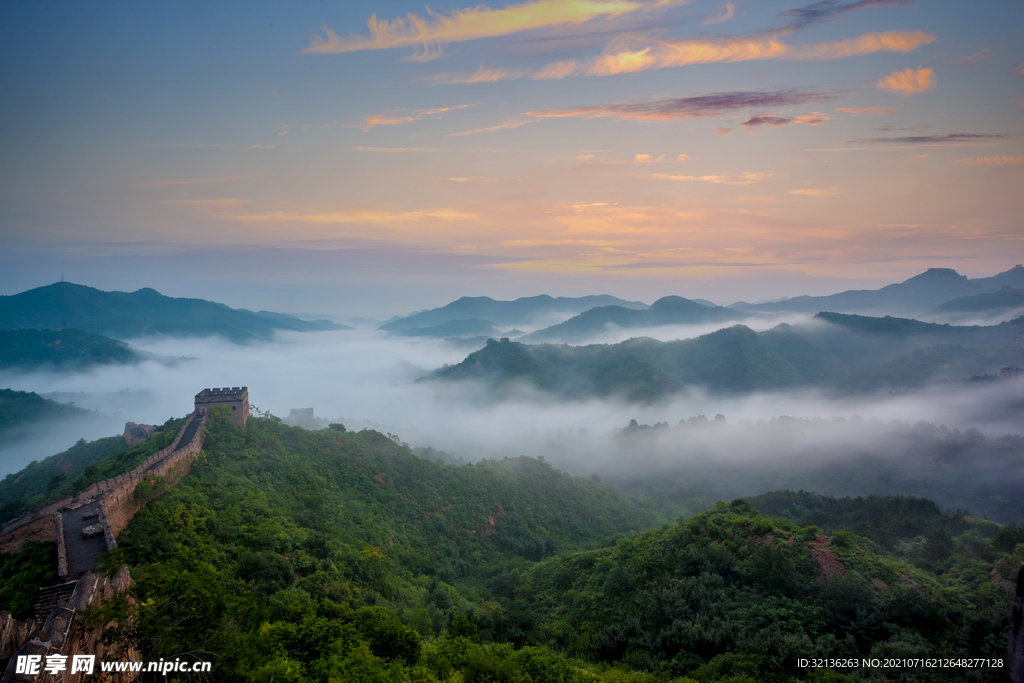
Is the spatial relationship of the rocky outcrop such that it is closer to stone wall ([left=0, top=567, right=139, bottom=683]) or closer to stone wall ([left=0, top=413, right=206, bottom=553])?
stone wall ([left=0, top=567, right=139, bottom=683])

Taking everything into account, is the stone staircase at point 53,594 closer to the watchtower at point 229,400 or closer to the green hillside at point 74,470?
the green hillside at point 74,470

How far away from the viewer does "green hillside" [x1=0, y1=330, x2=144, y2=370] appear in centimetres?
16688

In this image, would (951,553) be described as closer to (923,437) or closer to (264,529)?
(264,529)

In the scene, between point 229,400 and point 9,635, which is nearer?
point 9,635

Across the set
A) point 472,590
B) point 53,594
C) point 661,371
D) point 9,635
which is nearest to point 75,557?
point 53,594

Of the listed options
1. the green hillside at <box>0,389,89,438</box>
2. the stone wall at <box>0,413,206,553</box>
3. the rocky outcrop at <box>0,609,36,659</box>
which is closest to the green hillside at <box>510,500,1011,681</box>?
the stone wall at <box>0,413,206,553</box>

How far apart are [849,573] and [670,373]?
177404mm

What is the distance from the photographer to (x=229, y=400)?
4122 centimetres

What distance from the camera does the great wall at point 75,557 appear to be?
10.8m

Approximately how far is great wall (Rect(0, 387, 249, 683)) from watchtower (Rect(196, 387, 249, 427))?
1046 centimetres

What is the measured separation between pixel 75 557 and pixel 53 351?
699 ft

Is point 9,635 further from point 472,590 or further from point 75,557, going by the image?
point 472,590

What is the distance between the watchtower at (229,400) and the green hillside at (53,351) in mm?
178352

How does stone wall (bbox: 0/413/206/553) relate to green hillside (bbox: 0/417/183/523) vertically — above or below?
above
